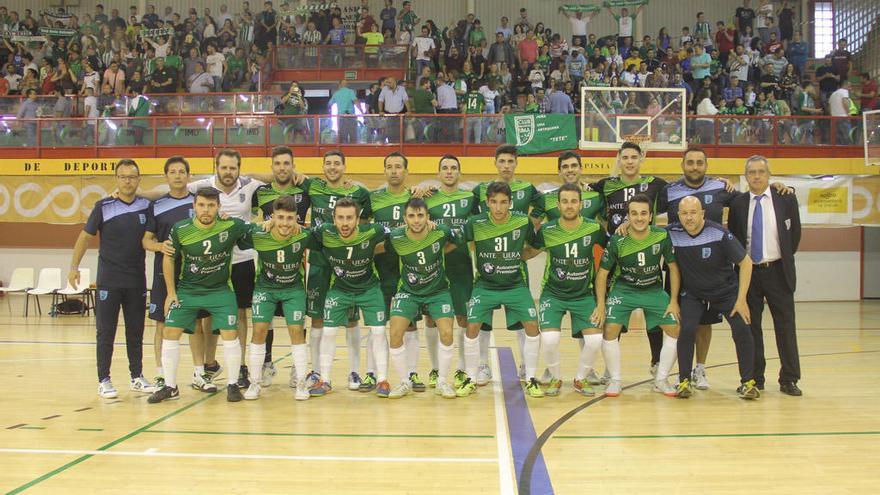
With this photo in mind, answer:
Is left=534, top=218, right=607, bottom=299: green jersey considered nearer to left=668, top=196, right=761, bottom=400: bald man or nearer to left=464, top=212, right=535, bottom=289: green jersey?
left=464, top=212, right=535, bottom=289: green jersey

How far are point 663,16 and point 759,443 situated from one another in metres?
25.3

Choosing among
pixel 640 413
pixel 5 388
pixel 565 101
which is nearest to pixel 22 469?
pixel 5 388

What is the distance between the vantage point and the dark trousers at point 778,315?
7621 millimetres

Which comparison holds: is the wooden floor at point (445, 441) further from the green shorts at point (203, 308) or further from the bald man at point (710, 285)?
the green shorts at point (203, 308)

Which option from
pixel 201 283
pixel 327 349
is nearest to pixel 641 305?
pixel 327 349

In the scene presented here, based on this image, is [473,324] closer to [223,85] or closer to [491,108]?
[491,108]

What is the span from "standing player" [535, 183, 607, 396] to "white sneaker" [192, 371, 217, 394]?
3.29 m

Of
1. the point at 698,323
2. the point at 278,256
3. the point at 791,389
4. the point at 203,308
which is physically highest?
the point at 278,256

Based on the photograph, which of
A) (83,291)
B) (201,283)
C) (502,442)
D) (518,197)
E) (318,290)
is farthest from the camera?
(83,291)

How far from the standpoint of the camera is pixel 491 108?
20.8m

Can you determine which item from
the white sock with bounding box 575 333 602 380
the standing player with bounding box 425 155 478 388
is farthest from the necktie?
the standing player with bounding box 425 155 478 388

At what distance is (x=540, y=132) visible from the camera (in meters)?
18.7

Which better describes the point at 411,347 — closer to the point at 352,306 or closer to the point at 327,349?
the point at 352,306

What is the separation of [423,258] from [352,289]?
778 mm
